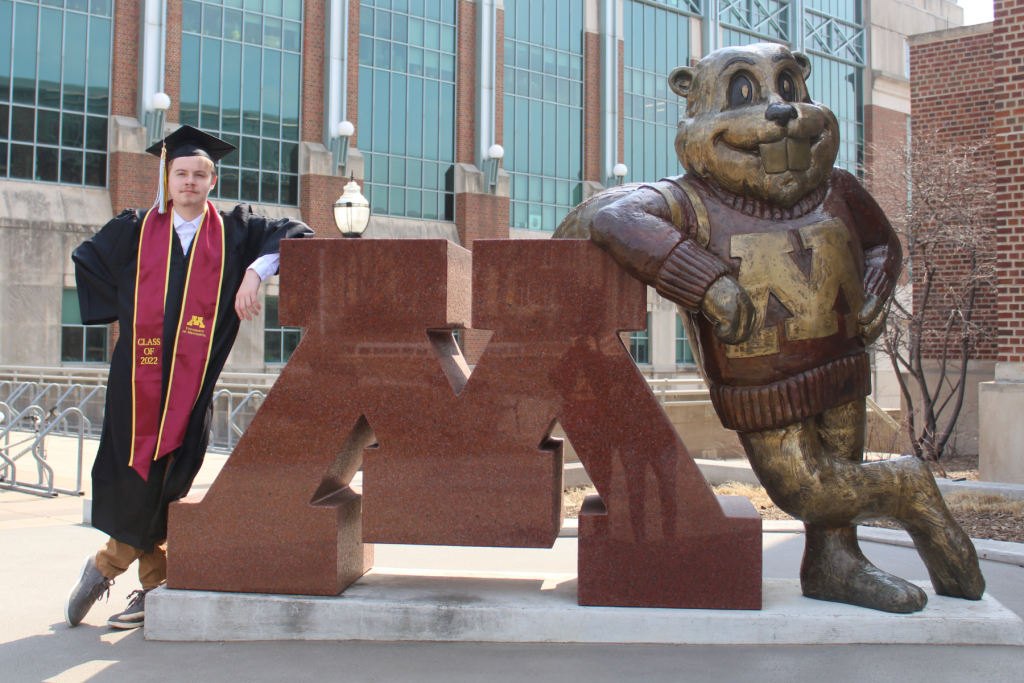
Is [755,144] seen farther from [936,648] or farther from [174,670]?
[174,670]

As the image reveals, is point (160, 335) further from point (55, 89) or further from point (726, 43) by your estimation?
point (726, 43)

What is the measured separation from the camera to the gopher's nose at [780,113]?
3.27 metres

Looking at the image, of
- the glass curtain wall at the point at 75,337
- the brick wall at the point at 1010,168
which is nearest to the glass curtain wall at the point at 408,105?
the glass curtain wall at the point at 75,337

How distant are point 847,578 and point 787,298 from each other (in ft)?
3.66

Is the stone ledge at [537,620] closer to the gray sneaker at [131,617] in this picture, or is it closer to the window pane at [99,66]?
the gray sneaker at [131,617]

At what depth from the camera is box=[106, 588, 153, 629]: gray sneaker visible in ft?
11.6

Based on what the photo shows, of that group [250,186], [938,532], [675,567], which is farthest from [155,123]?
[938,532]

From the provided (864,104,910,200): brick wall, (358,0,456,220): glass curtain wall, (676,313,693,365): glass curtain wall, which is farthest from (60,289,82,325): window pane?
(864,104,910,200): brick wall

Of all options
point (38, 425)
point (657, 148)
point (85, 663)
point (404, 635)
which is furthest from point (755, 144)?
point (657, 148)

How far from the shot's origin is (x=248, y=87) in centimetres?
2361

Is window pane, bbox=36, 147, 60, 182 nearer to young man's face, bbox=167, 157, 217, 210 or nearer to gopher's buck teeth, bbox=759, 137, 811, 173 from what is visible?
young man's face, bbox=167, 157, 217, 210

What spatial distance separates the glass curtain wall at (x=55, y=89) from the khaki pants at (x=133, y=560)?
19821 mm

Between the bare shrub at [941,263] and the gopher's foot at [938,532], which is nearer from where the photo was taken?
the gopher's foot at [938,532]

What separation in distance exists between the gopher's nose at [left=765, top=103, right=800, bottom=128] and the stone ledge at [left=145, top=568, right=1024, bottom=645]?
1857mm
